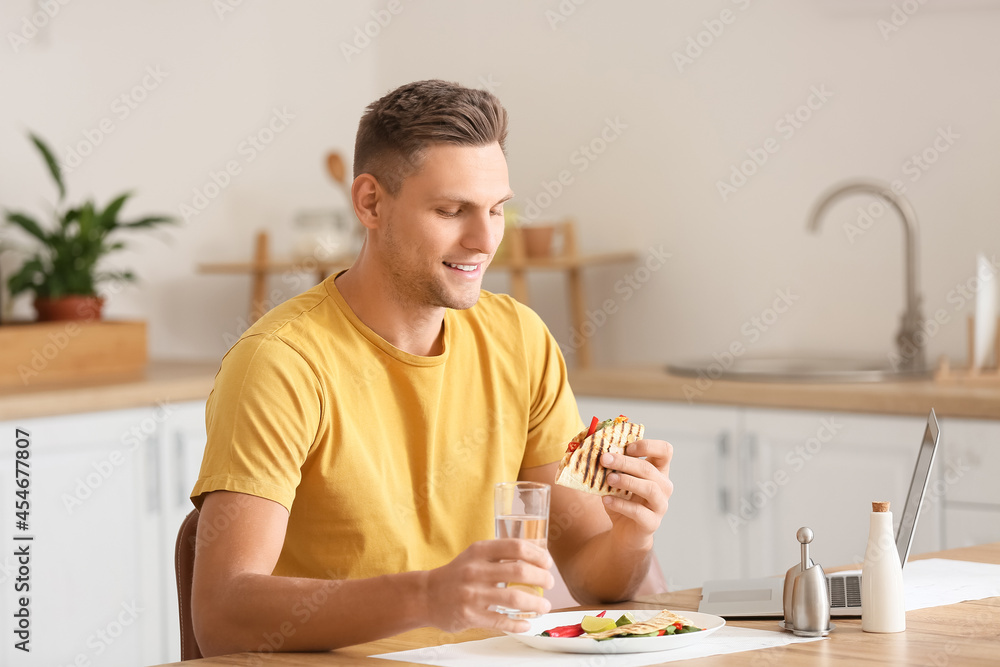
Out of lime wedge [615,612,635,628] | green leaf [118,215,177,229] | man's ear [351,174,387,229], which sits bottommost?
lime wedge [615,612,635,628]

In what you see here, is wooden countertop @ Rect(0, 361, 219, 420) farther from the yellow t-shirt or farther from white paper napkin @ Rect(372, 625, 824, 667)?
white paper napkin @ Rect(372, 625, 824, 667)

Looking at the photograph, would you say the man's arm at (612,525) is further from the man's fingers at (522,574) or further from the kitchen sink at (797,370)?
the kitchen sink at (797,370)

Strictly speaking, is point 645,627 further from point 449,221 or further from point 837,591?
point 449,221

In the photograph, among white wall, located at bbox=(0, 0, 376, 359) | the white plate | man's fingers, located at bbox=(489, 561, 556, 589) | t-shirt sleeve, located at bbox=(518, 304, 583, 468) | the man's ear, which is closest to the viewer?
man's fingers, located at bbox=(489, 561, 556, 589)

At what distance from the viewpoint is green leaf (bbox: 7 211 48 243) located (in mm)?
3150

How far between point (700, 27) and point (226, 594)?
2.48 metres

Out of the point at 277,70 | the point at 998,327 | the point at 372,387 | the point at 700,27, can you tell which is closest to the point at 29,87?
the point at 277,70

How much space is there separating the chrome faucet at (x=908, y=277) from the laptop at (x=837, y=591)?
152 centimetres

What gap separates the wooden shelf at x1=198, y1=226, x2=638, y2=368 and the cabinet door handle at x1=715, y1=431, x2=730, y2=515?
67 cm

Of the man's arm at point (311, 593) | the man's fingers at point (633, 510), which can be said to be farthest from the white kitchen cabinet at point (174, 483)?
the man's fingers at point (633, 510)

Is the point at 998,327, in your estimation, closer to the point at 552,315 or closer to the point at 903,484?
the point at 903,484

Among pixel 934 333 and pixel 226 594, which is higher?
pixel 934 333

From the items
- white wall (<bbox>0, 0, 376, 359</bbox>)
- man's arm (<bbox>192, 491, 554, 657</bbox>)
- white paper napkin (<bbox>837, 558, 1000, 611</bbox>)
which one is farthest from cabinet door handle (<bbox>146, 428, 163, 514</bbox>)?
white paper napkin (<bbox>837, 558, 1000, 611</bbox>)

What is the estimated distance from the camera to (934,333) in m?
3.07
